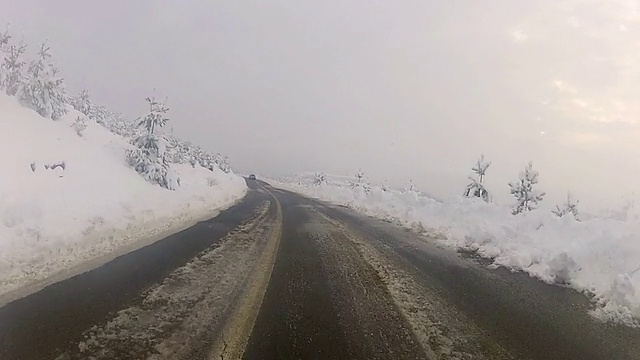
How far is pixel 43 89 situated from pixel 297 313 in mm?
19586

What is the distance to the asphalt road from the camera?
3.88 metres

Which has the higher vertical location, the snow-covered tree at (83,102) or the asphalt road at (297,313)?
the snow-covered tree at (83,102)

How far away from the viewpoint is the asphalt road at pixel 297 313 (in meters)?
3.88

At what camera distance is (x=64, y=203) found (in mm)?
10586

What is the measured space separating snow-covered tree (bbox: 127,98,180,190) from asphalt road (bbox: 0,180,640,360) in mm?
14122

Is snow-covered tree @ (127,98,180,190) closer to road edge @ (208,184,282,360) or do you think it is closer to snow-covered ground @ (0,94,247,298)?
snow-covered ground @ (0,94,247,298)

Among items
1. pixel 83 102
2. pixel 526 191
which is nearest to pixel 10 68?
pixel 83 102

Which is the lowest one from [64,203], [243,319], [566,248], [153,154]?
[243,319]

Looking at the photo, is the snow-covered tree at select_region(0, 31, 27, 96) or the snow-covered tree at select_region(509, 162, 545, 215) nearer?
the snow-covered tree at select_region(0, 31, 27, 96)

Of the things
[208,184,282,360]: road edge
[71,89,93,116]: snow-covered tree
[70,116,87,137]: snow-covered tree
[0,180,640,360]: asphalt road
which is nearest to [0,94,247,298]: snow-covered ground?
[70,116,87,137]: snow-covered tree

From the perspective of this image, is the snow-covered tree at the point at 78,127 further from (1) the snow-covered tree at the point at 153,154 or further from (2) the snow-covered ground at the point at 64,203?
(1) the snow-covered tree at the point at 153,154

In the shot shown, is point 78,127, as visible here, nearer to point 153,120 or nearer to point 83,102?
point 153,120

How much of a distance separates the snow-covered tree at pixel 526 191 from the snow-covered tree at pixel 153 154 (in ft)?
67.2

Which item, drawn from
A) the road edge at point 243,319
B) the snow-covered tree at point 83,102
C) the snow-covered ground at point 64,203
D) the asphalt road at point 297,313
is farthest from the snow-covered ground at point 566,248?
the snow-covered tree at point 83,102
